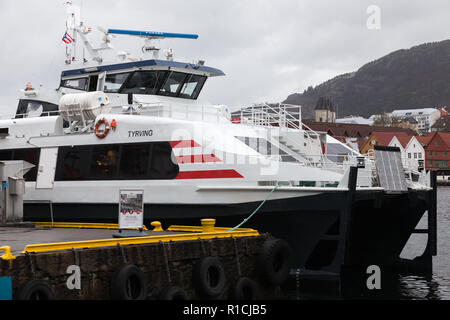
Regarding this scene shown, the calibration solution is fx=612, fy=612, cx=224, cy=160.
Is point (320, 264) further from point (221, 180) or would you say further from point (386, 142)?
point (386, 142)

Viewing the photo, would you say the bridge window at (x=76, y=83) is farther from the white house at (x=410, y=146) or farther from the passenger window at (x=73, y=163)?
the white house at (x=410, y=146)

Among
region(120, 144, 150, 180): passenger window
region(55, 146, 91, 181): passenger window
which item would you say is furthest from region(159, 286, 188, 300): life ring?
region(55, 146, 91, 181): passenger window

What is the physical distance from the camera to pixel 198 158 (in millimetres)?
15055

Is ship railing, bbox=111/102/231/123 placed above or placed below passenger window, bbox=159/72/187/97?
below

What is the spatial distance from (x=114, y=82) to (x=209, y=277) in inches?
343

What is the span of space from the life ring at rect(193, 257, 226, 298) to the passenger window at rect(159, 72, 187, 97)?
7.84m

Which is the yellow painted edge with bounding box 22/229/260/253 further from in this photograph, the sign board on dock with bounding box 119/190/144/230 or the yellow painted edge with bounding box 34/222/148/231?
the yellow painted edge with bounding box 34/222/148/231

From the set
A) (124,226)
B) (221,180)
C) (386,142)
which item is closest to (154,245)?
(124,226)

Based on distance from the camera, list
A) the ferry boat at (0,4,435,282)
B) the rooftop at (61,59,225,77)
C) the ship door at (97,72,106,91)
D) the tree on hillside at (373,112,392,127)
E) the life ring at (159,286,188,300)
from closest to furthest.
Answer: the life ring at (159,286,188,300) → the ferry boat at (0,4,435,282) → the rooftop at (61,59,225,77) → the ship door at (97,72,106,91) → the tree on hillside at (373,112,392,127)

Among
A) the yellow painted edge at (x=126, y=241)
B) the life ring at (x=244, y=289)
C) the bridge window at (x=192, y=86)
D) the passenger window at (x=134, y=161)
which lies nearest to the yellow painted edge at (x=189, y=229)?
the yellow painted edge at (x=126, y=241)

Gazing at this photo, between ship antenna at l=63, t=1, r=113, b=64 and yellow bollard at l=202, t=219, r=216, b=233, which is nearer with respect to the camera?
yellow bollard at l=202, t=219, r=216, b=233

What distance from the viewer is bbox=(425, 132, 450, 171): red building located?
117m

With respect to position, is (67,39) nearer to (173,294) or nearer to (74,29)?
(74,29)

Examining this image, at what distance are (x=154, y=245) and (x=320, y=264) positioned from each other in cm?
519
